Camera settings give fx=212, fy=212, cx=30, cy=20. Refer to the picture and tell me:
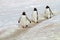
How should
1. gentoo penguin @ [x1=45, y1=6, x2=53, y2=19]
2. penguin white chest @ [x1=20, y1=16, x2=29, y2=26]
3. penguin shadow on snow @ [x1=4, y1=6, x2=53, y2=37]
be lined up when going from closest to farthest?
penguin shadow on snow @ [x1=4, y1=6, x2=53, y2=37] < penguin white chest @ [x1=20, y1=16, x2=29, y2=26] < gentoo penguin @ [x1=45, y1=6, x2=53, y2=19]

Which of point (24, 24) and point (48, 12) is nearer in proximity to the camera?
point (24, 24)

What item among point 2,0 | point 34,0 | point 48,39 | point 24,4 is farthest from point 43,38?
point 2,0

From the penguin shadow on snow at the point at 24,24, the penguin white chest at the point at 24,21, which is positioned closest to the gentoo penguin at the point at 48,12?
the penguin shadow on snow at the point at 24,24

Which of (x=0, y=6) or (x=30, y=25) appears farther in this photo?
(x=0, y=6)

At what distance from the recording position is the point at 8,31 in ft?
23.7

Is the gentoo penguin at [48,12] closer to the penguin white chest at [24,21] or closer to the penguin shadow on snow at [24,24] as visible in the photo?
the penguin shadow on snow at [24,24]

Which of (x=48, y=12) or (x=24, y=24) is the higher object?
(x=48, y=12)

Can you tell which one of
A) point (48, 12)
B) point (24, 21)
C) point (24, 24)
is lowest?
point (24, 24)

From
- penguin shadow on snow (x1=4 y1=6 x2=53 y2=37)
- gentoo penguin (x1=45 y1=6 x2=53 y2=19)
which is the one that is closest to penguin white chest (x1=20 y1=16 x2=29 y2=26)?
penguin shadow on snow (x1=4 y1=6 x2=53 y2=37)

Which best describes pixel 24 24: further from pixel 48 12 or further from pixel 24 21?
pixel 48 12

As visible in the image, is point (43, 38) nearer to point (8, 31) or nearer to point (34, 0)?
point (8, 31)

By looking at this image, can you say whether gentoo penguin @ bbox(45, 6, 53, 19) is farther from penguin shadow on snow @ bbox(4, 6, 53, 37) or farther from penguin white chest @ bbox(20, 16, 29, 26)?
penguin white chest @ bbox(20, 16, 29, 26)

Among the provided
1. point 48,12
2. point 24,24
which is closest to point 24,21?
point 24,24

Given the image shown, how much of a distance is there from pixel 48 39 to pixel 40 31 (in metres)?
0.87
